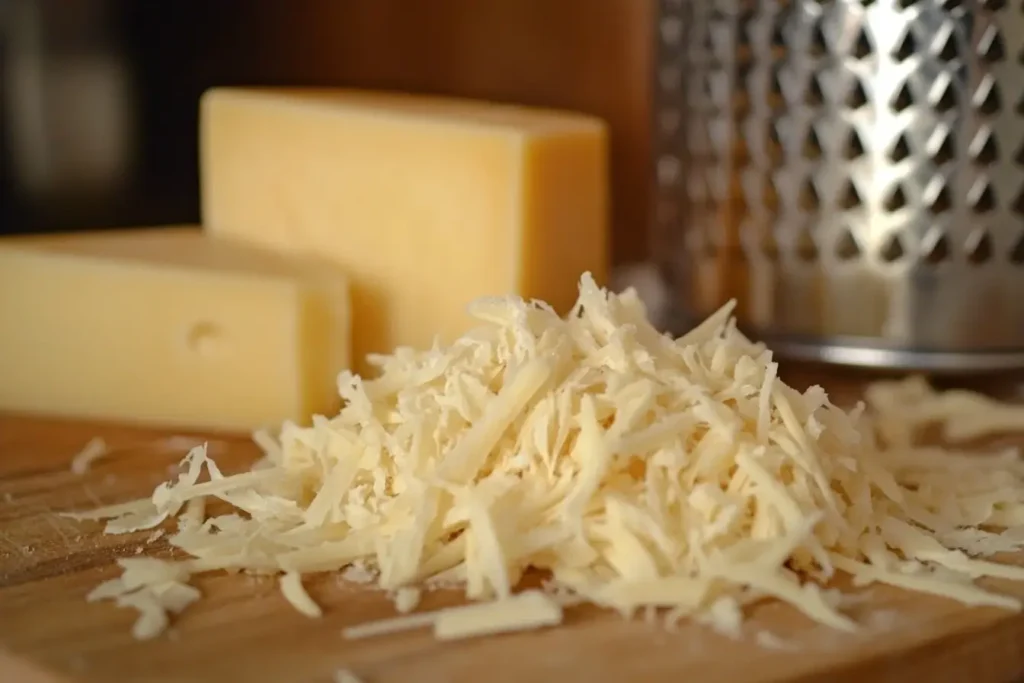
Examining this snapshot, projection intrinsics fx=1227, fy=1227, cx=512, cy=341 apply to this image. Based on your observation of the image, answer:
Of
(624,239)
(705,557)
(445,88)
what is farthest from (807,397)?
(445,88)

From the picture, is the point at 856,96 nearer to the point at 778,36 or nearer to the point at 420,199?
the point at 778,36

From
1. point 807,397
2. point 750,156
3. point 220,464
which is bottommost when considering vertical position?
point 220,464

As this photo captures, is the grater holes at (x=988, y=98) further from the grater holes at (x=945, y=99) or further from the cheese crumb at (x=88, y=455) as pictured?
the cheese crumb at (x=88, y=455)

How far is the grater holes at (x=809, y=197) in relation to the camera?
126 cm

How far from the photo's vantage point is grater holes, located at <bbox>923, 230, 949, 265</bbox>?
121cm

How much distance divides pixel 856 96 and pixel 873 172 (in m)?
0.08

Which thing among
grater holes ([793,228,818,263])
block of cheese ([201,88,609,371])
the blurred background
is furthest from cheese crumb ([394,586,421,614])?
the blurred background

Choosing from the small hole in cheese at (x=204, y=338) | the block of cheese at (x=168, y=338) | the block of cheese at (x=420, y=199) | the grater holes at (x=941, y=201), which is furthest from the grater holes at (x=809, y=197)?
the small hole in cheese at (x=204, y=338)

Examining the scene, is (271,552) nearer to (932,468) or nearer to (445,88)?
(932,468)

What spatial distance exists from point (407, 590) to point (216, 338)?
0.56 m

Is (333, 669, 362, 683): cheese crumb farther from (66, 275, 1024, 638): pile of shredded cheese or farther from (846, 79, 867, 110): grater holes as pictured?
(846, 79, 867, 110): grater holes

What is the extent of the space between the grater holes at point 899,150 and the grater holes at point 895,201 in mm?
31

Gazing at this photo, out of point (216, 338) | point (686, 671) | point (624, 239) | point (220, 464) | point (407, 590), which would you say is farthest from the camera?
point (624, 239)

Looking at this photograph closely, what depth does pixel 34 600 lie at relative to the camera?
786 millimetres
